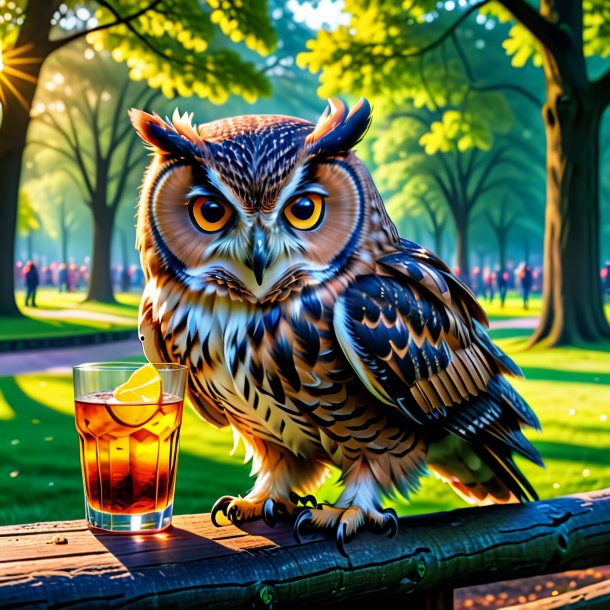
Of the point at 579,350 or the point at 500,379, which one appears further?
the point at 579,350

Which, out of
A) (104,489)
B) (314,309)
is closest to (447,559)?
(314,309)

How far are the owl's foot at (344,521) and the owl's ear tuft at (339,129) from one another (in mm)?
688

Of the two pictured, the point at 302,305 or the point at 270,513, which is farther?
the point at 270,513

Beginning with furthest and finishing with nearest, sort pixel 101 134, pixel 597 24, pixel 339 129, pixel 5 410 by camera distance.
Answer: pixel 101 134 → pixel 597 24 → pixel 5 410 → pixel 339 129

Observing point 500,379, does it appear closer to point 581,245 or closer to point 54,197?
point 581,245

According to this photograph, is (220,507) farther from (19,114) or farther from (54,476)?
(19,114)

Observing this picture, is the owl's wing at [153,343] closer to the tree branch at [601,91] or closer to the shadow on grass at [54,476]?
the shadow on grass at [54,476]

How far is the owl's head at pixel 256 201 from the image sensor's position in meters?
1.40

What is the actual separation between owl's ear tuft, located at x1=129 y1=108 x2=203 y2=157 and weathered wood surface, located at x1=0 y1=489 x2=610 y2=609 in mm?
713

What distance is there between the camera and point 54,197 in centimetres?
2452

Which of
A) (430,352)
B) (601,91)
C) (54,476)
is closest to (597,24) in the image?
(601,91)

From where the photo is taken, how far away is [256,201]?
1.40 m

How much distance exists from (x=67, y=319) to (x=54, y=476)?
28.0ft

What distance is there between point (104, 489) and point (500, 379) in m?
0.91
